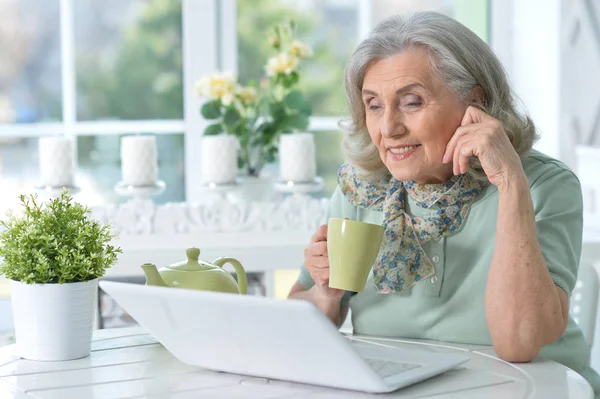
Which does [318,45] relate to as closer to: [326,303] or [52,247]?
[326,303]

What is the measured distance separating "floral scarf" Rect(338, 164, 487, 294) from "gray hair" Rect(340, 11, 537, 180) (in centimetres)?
6

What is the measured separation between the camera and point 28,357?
5.06 feet

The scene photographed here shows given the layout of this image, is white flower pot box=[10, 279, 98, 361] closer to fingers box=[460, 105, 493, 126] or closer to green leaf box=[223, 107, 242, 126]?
fingers box=[460, 105, 493, 126]

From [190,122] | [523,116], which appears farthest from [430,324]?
[190,122]

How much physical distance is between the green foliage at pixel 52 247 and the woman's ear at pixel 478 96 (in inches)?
30.1

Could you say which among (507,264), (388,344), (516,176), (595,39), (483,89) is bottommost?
(388,344)

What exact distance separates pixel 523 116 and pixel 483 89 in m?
0.13

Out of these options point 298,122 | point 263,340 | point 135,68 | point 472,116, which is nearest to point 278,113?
point 298,122

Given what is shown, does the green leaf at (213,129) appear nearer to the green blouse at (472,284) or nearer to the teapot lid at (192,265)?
the green blouse at (472,284)

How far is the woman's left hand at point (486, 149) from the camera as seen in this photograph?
1.65 m

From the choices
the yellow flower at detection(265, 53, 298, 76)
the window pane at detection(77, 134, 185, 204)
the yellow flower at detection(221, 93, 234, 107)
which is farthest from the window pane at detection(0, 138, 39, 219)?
the yellow flower at detection(265, 53, 298, 76)

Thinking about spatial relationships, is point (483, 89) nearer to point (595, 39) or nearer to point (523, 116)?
point (523, 116)

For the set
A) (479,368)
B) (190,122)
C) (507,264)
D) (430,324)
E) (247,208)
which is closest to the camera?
(479,368)

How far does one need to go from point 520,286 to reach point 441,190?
34 cm
